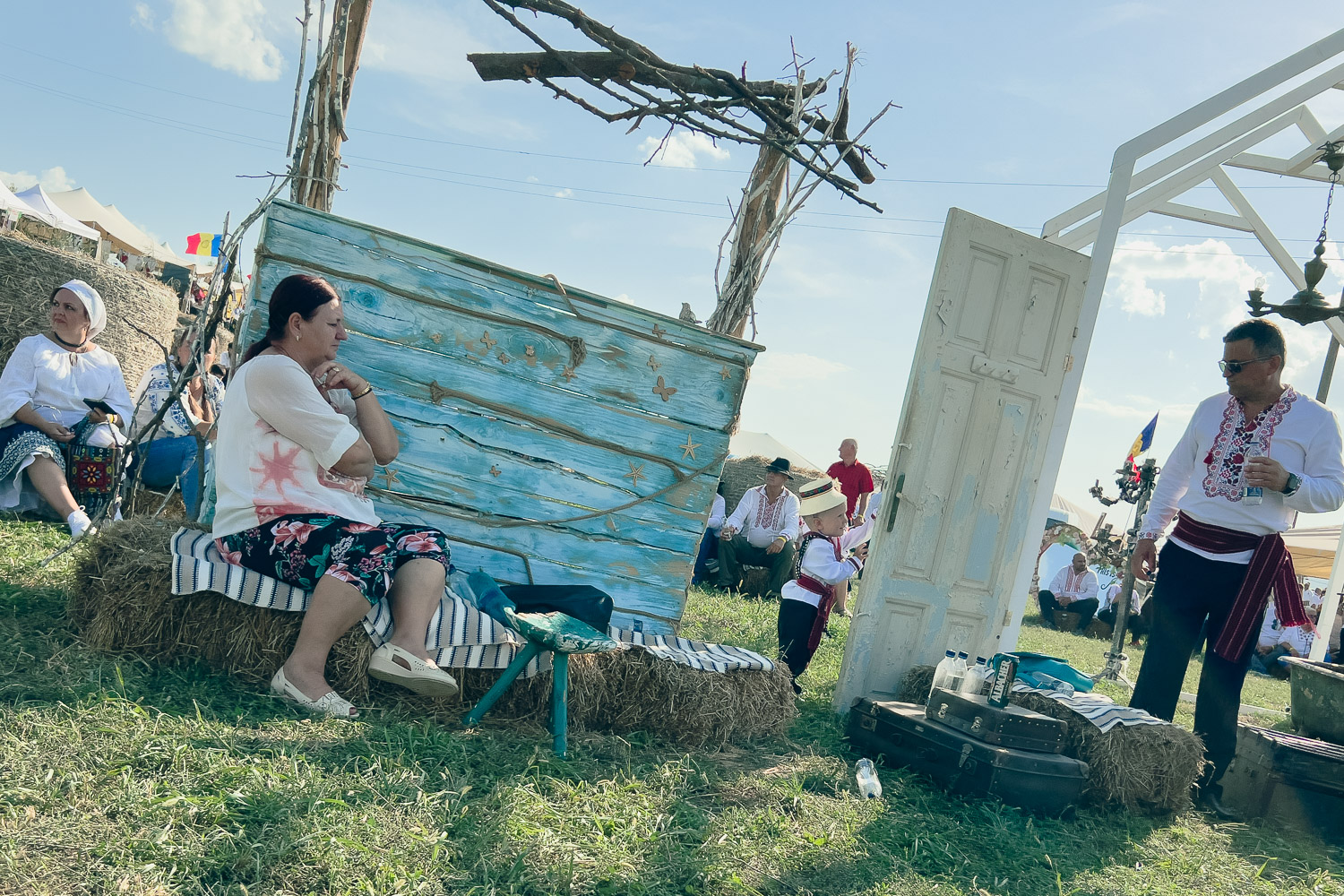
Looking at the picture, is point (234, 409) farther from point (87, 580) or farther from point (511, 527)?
point (511, 527)

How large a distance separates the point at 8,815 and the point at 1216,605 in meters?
4.67

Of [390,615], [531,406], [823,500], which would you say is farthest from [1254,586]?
[390,615]

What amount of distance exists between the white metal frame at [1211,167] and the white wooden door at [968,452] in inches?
8.3

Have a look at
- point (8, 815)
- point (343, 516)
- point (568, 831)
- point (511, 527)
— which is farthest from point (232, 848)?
point (511, 527)

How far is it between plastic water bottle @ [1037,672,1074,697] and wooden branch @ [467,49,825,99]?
341 centimetres

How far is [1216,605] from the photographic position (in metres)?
4.23

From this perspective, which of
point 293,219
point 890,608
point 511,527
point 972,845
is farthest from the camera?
point 890,608

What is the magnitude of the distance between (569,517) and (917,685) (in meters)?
2.18

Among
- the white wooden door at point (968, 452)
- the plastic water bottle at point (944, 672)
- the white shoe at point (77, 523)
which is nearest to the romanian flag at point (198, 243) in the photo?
the white shoe at point (77, 523)

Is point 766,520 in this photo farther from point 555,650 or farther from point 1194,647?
point 555,650

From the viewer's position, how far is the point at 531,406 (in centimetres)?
421

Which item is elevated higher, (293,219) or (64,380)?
(293,219)

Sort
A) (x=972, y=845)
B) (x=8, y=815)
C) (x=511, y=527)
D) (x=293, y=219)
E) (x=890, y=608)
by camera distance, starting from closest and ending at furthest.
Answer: (x=8, y=815) → (x=972, y=845) → (x=293, y=219) → (x=511, y=527) → (x=890, y=608)

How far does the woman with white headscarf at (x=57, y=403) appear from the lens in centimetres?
495
